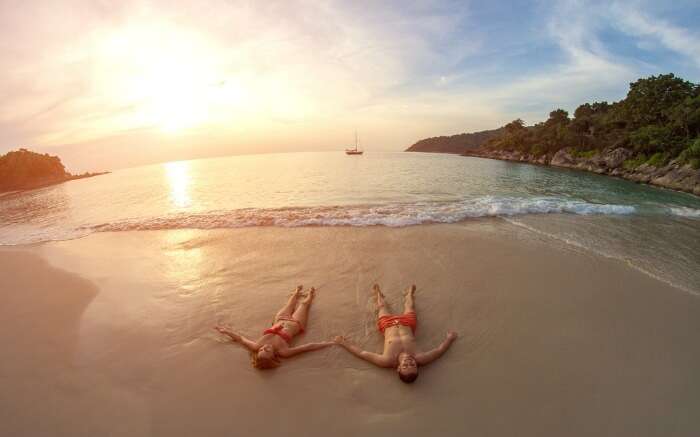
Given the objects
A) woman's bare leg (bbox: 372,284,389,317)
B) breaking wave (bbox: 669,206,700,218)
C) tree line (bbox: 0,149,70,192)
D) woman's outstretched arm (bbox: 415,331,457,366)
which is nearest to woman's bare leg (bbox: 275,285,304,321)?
woman's bare leg (bbox: 372,284,389,317)

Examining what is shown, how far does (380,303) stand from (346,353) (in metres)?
1.83

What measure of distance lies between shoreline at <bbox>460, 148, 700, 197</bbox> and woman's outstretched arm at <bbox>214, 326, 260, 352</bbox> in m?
37.4

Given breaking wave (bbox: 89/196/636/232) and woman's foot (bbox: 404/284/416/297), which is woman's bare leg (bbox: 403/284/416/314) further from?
breaking wave (bbox: 89/196/636/232)

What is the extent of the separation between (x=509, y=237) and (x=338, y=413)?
10543mm

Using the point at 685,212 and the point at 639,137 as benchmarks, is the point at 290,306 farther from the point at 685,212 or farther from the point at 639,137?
the point at 639,137

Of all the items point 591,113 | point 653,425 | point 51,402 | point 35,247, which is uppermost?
point 591,113

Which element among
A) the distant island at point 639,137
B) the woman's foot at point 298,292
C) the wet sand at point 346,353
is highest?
the distant island at point 639,137

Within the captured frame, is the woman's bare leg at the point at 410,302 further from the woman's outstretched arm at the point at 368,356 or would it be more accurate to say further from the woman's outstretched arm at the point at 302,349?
the woman's outstretched arm at the point at 302,349

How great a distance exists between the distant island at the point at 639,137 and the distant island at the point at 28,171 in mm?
94534

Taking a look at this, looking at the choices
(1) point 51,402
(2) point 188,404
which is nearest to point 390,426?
(2) point 188,404

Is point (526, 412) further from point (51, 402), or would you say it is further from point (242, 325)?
point (51, 402)

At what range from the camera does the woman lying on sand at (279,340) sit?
18.9 feet

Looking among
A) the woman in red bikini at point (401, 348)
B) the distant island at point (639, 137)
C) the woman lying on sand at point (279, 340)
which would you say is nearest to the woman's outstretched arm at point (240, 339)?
the woman lying on sand at point (279, 340)

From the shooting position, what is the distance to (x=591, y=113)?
66.5 meters
